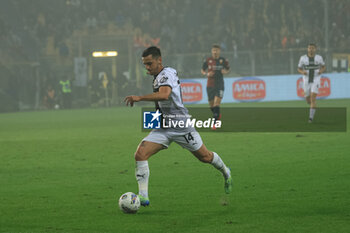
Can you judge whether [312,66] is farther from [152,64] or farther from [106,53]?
[106,53]

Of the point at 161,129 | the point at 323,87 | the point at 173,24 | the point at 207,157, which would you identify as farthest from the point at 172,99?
the point at 173,24

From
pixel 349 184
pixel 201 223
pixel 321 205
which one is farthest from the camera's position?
pixel 349 184

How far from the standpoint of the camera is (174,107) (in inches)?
307

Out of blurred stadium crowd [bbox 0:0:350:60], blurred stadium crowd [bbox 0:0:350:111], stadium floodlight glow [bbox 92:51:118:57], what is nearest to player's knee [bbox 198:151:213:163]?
blurred stadium crowd [bbox 0:0:350:111]

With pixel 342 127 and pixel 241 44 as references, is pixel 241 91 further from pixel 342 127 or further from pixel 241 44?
pixel 342 127

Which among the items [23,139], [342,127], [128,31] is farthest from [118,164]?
→ [128,31]

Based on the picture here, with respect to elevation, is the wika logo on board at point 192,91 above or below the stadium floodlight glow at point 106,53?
below

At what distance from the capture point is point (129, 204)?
727cm

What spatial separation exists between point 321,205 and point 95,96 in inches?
1084

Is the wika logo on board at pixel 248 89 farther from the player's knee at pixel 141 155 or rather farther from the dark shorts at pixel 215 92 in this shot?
the player's knee at pixel 141 155

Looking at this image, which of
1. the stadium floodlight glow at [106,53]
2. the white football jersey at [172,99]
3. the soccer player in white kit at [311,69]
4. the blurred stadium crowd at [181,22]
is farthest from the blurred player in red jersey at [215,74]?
the blurred stadium crowd at [181,22]

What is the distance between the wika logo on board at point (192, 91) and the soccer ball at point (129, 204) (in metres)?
25.1

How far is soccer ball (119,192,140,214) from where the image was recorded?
7277mm

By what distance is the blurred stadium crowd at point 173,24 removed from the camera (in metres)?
35.6
